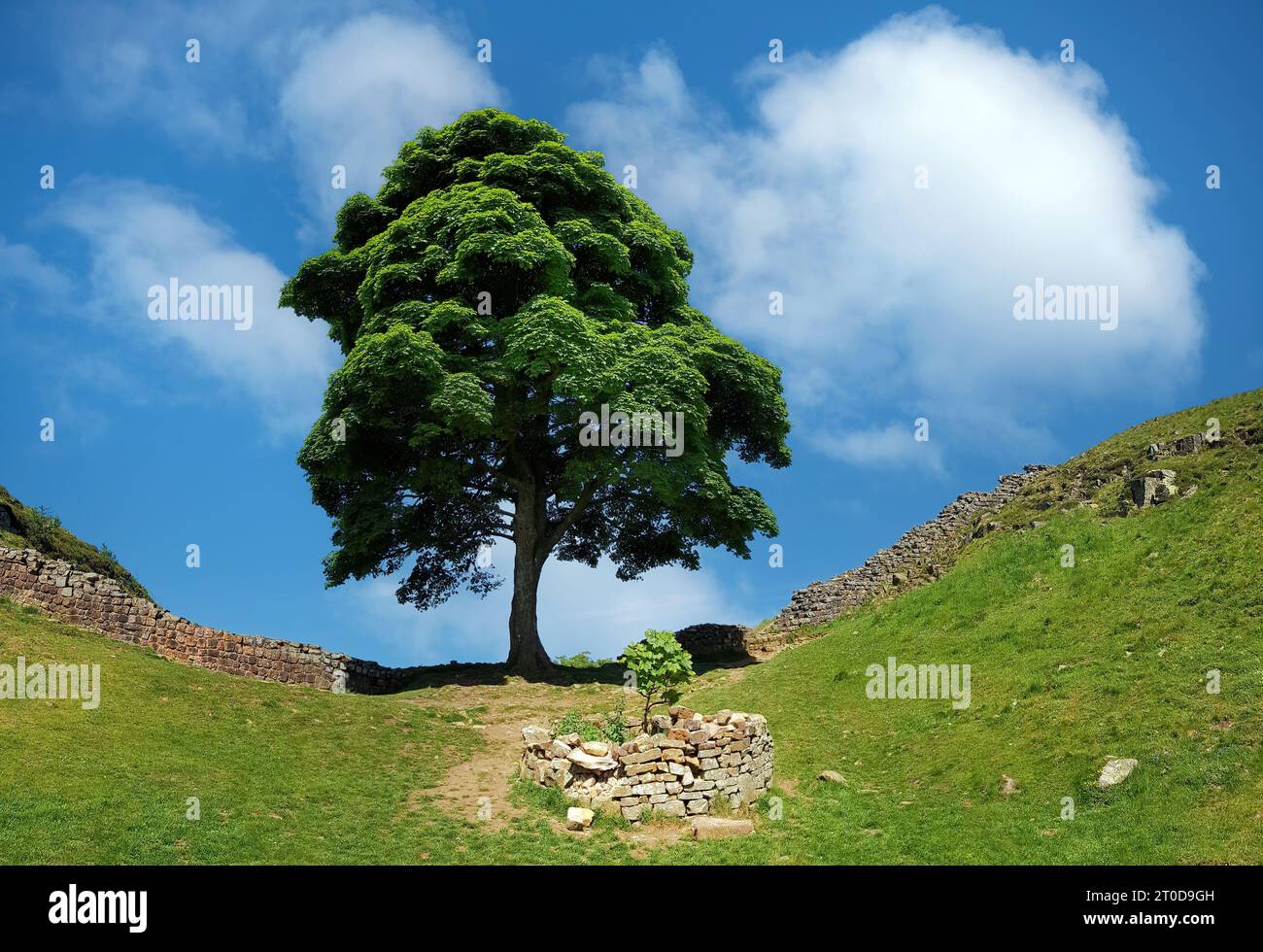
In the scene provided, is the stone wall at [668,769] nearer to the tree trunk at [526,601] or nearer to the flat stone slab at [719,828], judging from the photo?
the flat stone slab at [719,828]

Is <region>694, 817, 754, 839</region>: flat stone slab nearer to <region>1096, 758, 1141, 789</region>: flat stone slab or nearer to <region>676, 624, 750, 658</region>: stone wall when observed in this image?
<region>1096, 758, 1141, 789</region>: flat stone slab

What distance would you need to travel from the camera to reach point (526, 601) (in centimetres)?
3466

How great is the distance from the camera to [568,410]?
32.4m

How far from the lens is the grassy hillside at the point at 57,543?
36.3m

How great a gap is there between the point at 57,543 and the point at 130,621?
11.3m

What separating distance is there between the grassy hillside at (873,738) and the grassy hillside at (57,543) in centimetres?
1013

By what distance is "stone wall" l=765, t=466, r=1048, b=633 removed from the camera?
37094mm

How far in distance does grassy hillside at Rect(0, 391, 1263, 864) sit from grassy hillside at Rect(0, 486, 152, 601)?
10.1m

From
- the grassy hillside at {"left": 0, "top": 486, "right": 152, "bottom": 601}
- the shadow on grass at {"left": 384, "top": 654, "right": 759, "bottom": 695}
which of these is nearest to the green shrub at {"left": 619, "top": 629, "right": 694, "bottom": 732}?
the shadow on grass at {"left": 384, "top": 654, "right": 759, "bottom": 695}

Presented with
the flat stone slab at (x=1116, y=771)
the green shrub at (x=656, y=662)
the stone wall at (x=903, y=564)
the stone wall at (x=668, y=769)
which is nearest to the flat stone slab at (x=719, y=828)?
the stone wall at (x=668, y=769)

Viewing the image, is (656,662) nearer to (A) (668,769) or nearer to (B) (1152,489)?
(A) (668,769)
